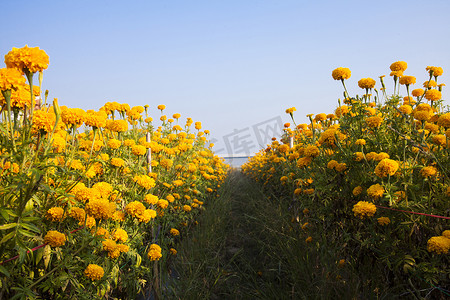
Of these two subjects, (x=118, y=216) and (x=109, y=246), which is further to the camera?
(x=118, y=216)

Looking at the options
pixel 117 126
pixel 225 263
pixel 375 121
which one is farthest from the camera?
pixel 225 263

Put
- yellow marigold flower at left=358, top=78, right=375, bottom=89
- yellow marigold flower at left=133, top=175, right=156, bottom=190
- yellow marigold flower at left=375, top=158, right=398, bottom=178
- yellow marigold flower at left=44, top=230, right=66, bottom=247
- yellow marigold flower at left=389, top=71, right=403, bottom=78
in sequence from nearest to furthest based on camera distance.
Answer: yellow marigold flower at left=44, top=230, right=66, bottom=247 < yellow marigold flower at left=375, top=158, right=398, bottom=178 < yellow marigold flower at left=133, top=175, right=156, bottom=190 < yellow marigold flower at left=358, top=78, right=375, bottom=89 < yellow marigold flower at left=389, top=71, right=403, bottom=78

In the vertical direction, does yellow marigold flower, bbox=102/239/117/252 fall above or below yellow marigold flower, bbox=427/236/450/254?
above

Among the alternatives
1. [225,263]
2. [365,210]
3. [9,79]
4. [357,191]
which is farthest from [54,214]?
[225,263]

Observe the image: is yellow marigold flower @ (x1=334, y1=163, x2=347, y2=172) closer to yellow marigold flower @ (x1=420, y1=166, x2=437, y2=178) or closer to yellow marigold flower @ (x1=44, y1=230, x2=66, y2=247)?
yellow marigold flower @ (x1=420, y1=166, x2=437, y2=178)

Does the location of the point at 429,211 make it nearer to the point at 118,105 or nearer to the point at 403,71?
the point at 403,71

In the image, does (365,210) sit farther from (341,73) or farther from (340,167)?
(341,73)

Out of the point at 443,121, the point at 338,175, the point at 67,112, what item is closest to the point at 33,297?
the point at 67,112

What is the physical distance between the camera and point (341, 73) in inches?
116

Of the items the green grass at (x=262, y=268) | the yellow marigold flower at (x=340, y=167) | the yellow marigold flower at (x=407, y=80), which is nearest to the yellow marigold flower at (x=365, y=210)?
the yellow marigold flower at (x=340, y=167)

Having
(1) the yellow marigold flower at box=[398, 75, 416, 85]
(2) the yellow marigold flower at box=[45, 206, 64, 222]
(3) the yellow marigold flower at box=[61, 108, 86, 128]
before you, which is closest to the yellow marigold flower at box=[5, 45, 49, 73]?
(3) the yellow marigold flower at box=[61, 108, 86, 128]

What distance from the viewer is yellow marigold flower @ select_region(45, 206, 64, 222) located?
161 cm

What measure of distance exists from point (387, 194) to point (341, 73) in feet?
4.88

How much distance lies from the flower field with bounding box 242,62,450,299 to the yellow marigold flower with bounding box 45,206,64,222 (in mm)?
1911
